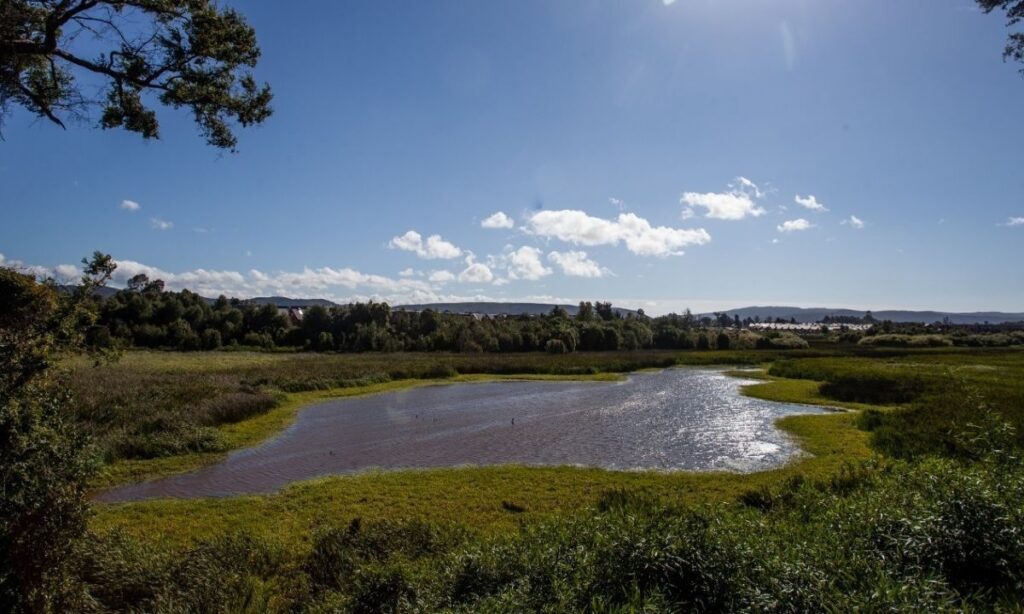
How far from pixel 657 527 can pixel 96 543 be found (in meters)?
8.95

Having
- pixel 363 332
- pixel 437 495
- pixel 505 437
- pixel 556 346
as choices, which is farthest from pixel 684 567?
pixel 363 332

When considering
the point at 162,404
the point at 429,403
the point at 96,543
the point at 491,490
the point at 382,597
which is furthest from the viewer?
the point at 429,403

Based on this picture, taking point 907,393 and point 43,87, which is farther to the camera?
point 907,393

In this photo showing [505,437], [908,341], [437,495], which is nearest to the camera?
[437,495]

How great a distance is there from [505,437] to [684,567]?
18.1m

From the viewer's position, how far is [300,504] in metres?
15.3

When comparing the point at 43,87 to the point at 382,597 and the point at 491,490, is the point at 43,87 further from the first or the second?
the point at 491,490

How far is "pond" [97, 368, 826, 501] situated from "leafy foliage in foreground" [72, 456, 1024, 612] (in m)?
8.70

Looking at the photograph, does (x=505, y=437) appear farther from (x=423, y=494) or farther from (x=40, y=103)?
(x=40, y=103)

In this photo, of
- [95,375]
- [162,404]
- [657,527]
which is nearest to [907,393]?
[657,527]

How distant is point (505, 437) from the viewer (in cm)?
2467

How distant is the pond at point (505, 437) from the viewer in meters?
19.1

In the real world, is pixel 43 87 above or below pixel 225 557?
above

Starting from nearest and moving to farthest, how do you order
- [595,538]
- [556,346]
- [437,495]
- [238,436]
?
1. [595,538]
2. [437,495]
3. [238,436]
4. [556,346]
